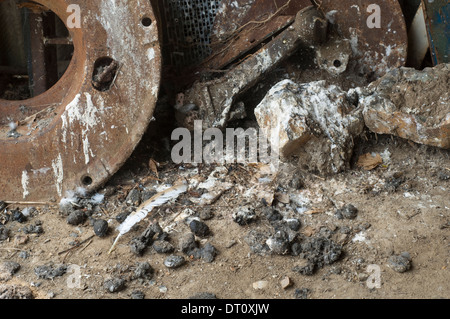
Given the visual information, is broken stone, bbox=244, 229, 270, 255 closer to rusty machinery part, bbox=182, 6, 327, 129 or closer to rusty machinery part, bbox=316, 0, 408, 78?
rusty machinery part, bbox=182, 6, 327, 129

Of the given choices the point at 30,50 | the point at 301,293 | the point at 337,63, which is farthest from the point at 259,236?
the point at 30,50

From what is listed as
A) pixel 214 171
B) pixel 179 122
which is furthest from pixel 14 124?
pixel 214 171

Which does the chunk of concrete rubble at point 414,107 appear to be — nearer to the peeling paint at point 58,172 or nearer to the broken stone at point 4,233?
the peeling paint at point 58,172

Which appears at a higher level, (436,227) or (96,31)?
(96,31)

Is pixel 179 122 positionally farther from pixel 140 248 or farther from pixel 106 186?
pixel 140 248

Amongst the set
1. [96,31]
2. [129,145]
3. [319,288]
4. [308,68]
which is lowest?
[319,288]

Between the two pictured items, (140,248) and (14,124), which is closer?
(140,248)

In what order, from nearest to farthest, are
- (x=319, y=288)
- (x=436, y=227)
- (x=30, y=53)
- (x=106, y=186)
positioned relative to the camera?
(x=319, y=288)
(x=436, y=227)
(x=106, y=186)
(x=30, y=53)

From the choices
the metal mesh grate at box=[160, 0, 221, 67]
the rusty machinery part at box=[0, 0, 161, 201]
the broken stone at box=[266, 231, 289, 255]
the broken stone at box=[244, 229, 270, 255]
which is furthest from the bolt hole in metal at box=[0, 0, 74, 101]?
the broken stone at box=[266, 231, 289, 255]
